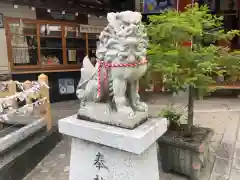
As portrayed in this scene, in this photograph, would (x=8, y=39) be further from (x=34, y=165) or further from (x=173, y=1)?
(x=173, y=1)

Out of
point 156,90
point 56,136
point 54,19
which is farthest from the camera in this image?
point 156,90

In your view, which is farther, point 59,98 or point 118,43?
point 59,98

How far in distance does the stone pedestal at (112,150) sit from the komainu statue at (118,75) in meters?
0.09

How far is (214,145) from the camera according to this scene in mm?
3557

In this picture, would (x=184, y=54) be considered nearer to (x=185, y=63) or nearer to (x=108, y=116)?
(x=185, y=63)

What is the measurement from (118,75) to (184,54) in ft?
3.59

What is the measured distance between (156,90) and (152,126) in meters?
5.22

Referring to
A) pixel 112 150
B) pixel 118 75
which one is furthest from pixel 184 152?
pixel 118 75

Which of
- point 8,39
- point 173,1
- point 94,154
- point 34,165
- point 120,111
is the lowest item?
point 34,165

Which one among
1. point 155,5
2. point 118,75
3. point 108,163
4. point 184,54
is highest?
point 155,5

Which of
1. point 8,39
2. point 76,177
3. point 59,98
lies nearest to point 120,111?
point 76,177

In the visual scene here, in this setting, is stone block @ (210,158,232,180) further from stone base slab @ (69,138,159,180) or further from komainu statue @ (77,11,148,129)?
komainu statue @ (77,11,148,129)

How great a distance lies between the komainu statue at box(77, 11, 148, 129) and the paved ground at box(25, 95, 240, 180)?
1301mm

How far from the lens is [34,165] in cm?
310
